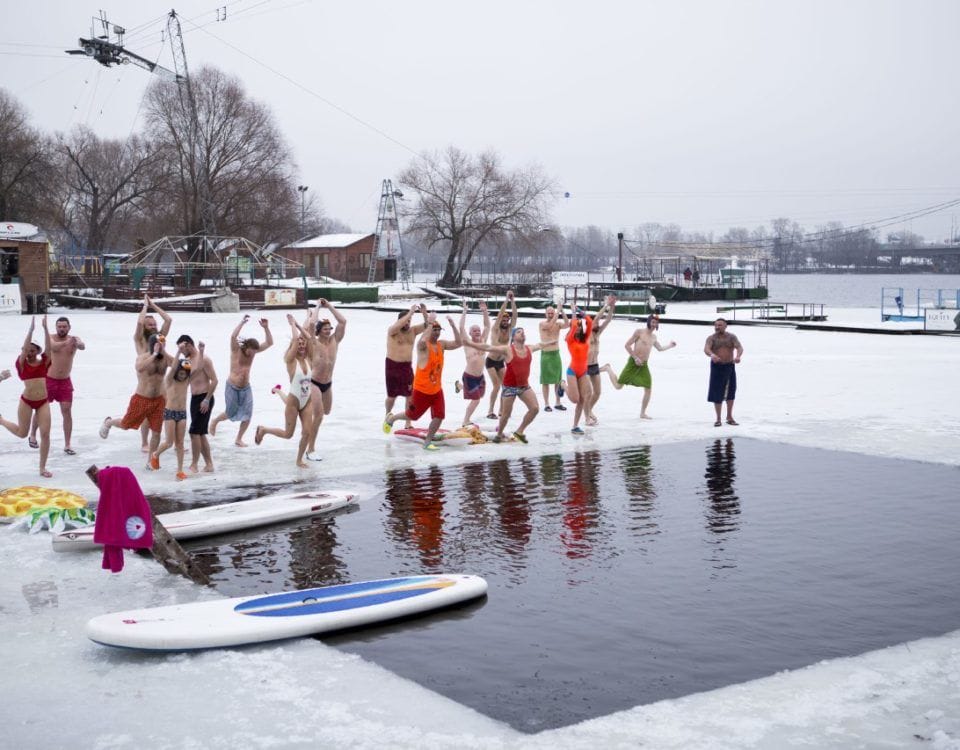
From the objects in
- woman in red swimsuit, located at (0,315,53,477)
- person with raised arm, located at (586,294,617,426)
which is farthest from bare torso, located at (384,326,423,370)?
woman in red swimsuit, located at (0,315,53,477)

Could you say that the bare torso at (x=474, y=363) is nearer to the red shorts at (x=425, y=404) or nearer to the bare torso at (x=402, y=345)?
the bare torso at (x=402, y=345)

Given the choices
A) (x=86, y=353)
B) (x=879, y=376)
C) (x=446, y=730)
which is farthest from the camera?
(x=86, y=353)

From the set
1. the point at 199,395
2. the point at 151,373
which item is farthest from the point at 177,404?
the point at 151,373

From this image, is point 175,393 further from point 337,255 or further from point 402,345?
point 337,255

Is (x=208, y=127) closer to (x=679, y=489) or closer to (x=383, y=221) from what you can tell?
(x=383, y=221)

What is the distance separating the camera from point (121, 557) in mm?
7289

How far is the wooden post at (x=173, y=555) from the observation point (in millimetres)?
7695

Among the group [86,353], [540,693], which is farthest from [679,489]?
[86,353]

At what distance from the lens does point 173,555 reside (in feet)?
25.3

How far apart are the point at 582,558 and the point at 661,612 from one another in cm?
138

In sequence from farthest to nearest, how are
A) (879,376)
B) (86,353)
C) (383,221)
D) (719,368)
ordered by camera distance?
(383,221) < (86,353) < (879,376) < (719,368)

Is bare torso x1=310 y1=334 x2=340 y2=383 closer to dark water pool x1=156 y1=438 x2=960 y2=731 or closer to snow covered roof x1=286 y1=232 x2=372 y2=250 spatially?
dark water pool x1=156 y1=438 x2=960 y2=731

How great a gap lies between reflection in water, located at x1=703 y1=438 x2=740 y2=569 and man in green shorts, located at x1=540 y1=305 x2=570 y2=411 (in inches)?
109

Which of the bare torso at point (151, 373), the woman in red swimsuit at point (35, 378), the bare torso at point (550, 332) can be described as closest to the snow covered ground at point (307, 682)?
the woman in red swimsuit at point (35, 378)
